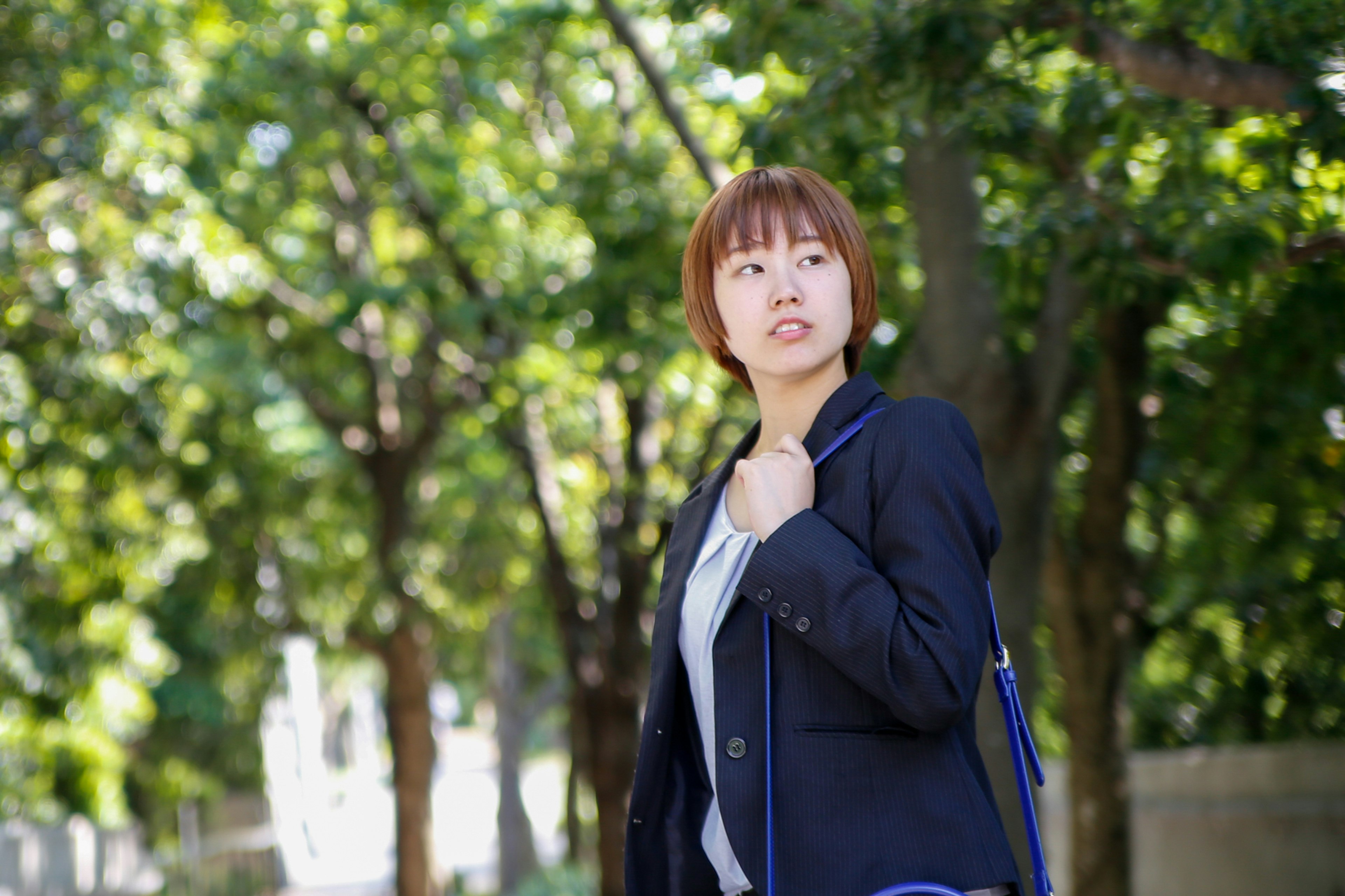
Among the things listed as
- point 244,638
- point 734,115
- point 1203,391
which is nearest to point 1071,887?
point 1203,391

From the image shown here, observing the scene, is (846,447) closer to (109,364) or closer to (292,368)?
(109,364)

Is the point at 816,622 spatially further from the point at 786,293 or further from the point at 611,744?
Result: the point at 611,744

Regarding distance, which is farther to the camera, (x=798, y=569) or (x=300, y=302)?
(x=300, y=302)

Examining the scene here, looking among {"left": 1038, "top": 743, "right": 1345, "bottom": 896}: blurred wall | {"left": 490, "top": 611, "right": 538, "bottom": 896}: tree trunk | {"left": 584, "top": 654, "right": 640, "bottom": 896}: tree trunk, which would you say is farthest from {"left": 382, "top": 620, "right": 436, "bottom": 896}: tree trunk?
{"left": 1038, "top": 743, "right": 1345, "bottom": 896}: blurred wall

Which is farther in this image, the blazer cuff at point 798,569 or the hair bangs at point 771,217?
the hair bangs at point 771,217

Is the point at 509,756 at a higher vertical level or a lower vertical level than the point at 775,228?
lower

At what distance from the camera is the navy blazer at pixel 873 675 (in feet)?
5.50

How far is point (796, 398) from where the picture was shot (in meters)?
2.09

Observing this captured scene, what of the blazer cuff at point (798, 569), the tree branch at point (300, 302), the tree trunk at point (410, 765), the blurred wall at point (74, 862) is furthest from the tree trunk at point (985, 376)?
the blurred wall at point (74, 862)

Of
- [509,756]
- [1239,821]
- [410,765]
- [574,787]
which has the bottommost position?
[574,787]

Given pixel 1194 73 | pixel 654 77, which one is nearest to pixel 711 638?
pixel 1194 73

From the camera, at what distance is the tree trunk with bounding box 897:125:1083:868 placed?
211 inches

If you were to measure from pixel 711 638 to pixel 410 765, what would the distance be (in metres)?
12.7

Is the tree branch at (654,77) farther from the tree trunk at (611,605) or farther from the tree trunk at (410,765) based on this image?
the tree trunk at (410,765)
